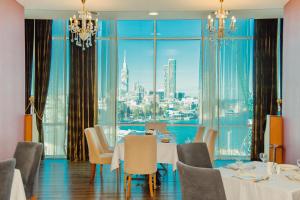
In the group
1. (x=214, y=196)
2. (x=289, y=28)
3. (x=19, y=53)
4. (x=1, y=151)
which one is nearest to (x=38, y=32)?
(x=19, y=53)

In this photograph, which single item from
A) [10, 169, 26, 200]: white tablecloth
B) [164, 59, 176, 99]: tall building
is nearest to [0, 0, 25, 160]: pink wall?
[10, 169, 26, 200]: white tablecloth

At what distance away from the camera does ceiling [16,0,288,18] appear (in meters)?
6.04

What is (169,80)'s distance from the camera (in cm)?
921

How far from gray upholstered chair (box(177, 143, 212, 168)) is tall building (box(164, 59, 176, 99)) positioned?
15.9ft

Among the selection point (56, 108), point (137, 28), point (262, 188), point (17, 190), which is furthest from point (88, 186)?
point (137, 28)

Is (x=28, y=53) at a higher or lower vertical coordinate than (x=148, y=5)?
lower

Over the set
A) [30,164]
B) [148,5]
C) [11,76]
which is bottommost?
[30,164]

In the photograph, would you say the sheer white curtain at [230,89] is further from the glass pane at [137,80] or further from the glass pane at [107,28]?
the glass pane at [107,28]

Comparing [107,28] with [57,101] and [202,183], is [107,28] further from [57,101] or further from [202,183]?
[202,183]

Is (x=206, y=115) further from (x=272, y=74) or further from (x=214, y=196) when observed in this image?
(x=214, y=196)

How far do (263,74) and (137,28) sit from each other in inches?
138

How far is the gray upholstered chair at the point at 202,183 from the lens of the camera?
9.50 feet

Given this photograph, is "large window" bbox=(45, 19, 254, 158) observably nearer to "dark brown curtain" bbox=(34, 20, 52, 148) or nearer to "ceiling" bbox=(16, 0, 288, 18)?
"dark brown curtain" bbox=(34, 20, 52, 148)

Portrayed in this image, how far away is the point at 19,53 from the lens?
6031 millimetres
